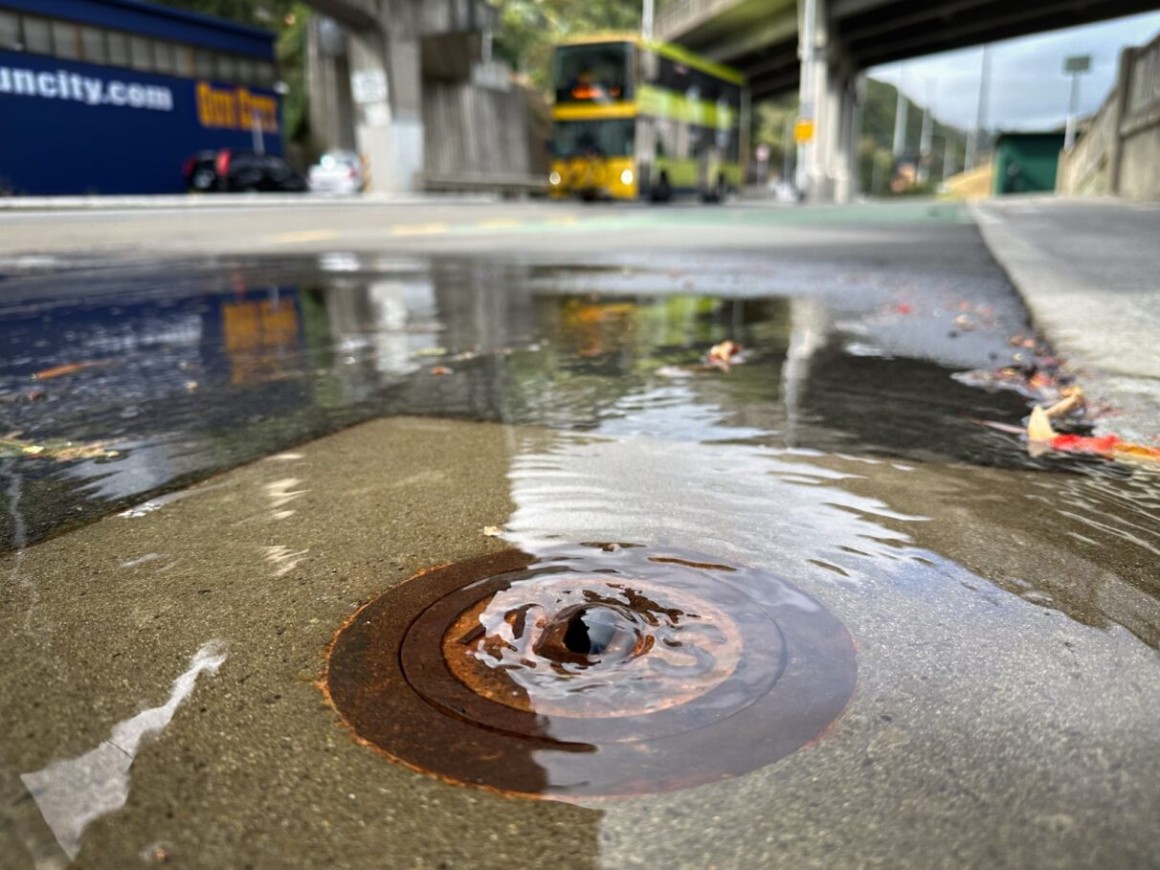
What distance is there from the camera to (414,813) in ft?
3.34

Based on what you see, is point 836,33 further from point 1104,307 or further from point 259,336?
point 259,336

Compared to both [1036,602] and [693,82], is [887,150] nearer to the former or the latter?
[693,82]

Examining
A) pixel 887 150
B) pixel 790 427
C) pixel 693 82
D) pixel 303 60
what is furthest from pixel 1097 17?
pixel 887 150

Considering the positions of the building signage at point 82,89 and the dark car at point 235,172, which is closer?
the building signage at point 82,89

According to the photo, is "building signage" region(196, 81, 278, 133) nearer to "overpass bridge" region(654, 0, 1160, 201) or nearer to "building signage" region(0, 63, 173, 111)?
"building signage" region(0, 63, 173, 111)

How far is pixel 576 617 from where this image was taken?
1.39 metres

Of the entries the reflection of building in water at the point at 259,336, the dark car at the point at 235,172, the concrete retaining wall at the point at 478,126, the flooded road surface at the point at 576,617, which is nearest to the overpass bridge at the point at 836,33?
the concrete retaining wall at the point at 478,126

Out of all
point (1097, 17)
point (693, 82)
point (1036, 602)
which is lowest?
point (1036, 602)

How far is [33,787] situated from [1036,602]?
150cm

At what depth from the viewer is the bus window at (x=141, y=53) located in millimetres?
26781

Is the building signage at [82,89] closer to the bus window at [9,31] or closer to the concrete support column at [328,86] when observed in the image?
A: the bus window at [9,31]

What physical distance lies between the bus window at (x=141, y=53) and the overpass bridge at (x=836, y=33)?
23452mm

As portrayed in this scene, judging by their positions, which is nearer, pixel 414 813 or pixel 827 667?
pixel 414 813

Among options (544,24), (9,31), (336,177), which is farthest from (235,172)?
(544,24)
